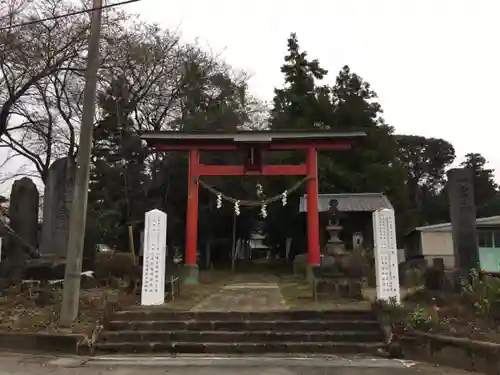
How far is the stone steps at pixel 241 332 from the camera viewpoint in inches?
303

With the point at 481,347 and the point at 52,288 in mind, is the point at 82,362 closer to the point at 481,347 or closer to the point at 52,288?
the point at 52,288

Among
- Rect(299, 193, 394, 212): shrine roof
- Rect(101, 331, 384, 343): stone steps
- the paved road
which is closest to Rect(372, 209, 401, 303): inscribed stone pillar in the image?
Rect(101, 331, 384, 343): stone steps

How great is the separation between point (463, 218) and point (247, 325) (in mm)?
6316

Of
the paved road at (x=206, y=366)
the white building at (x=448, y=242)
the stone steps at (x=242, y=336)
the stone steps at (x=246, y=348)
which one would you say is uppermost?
the white building at (x=448, y=242)

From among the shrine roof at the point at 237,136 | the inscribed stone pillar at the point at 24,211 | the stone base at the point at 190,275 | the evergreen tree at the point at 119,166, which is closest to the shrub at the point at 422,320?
the stone base at the point at 190,275

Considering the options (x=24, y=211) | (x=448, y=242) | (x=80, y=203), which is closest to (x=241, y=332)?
(x=80, y=203)

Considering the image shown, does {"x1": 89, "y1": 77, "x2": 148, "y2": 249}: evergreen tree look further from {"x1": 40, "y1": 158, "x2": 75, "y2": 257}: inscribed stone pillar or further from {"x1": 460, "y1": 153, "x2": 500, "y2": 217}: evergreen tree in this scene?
{"x1": 460, "y1": 153, "x2": 500, "y2": 217}: evergreen tree

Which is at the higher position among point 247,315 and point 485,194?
point 485,194

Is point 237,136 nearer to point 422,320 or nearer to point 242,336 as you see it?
point 242,336

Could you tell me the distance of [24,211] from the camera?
1351 cm

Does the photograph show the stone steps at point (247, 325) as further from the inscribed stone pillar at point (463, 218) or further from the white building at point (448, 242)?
the white building at point (448, 242)

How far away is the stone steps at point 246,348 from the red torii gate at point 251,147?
362 inches

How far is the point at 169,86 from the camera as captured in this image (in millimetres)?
27656

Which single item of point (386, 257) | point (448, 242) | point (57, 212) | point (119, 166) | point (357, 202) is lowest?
point (386, 257)
